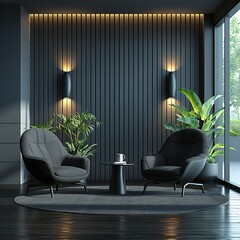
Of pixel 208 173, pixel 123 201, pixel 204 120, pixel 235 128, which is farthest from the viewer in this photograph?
pixel 235 128

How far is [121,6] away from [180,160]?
2.73 meters

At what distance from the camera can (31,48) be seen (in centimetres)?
941

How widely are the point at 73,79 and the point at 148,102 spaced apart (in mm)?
1341

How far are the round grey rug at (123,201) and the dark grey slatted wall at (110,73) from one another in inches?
65.7

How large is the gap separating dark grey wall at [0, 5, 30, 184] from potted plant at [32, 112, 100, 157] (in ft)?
1.49

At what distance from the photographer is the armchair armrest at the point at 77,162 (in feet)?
24.2

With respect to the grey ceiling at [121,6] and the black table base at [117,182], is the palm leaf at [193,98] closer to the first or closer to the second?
the grey ceiling at [121,6]

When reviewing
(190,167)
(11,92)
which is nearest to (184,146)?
(190,167)

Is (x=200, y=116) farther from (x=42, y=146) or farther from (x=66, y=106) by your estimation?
(x=42, y=146)

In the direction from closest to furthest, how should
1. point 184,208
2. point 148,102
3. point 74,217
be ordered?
point 74,217, point 184,208, point 148,102

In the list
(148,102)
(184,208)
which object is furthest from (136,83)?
(184,208)

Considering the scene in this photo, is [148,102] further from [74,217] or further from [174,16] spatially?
[74,217]

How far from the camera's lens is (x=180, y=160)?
7.63 metres

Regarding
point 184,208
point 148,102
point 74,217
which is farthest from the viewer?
point 148,102
